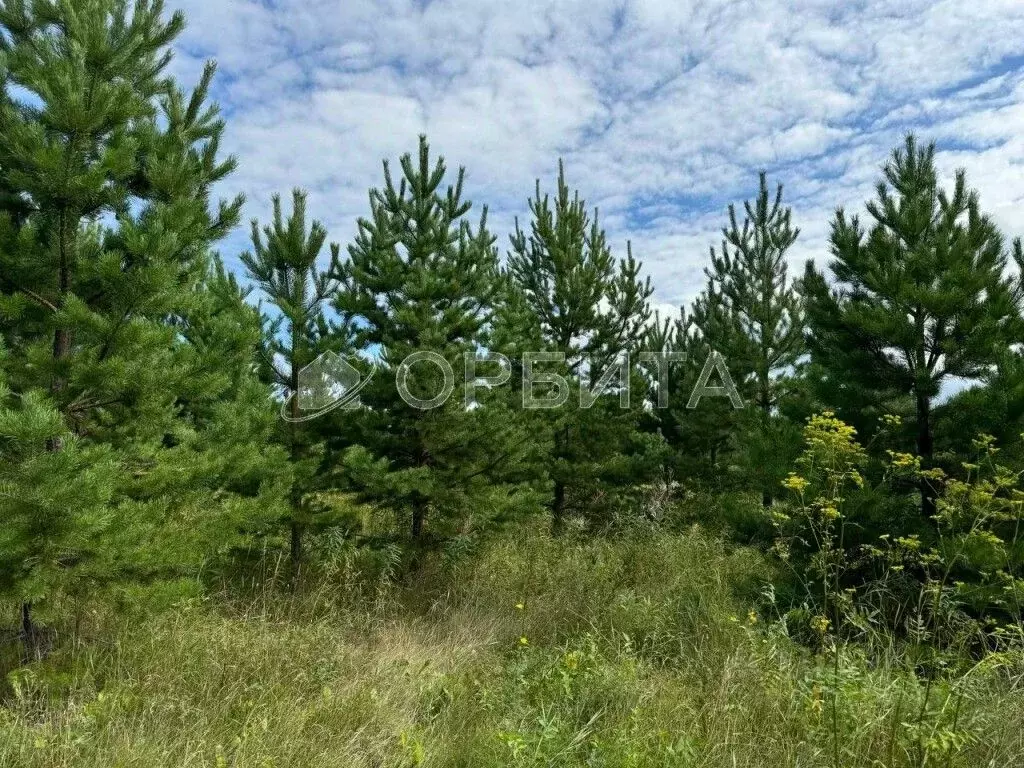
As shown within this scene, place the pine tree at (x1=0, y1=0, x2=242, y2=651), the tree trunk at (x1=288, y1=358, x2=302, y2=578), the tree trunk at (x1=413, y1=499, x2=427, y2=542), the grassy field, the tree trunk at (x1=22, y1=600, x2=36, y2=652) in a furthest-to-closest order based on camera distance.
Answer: the tree trunk at (x1=413, y1=499, x2=427, y2=542) < the tree trunk at (x1=288, y1=358, x2=302, y2=578) < the tree trunk at (x1=22, y1=600, x2=36, y2=652) < the pine tree at (x1=0, y1=0, x2=242, y2=651) < the grassy field

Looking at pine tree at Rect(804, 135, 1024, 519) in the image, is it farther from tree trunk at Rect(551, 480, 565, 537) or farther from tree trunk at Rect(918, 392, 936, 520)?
tree trunk at Rect(551, 480, 565, 537)

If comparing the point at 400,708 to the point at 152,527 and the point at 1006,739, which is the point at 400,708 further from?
the point at 1006,739

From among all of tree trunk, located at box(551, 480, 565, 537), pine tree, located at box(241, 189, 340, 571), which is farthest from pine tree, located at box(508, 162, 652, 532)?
pine tree, located at box(241, 189, 340, 571)

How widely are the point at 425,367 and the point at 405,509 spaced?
217 cm

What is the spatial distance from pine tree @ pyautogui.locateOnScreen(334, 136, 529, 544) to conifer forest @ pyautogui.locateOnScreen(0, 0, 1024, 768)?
0.14 ft

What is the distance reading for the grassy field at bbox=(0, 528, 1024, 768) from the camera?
3119mm

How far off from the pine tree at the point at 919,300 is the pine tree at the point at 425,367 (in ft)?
13.3

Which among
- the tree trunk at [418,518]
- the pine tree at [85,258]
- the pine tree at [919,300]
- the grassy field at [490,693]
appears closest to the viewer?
the grassy field at [490,693]

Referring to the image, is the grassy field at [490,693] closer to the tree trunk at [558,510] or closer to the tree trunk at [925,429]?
the tree trunk at [925,429]

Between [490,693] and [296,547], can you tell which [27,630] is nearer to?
[490,693]

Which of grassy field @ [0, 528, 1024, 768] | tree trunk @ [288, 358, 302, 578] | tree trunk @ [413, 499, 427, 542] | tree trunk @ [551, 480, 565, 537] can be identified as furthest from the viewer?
tree trunk @ [551, 480, 565, 537]

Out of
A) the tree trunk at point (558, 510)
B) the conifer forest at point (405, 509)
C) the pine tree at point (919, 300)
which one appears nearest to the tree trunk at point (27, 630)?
the conifer forest at point (405, 509)

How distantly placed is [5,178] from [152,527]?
→ 2375 mm

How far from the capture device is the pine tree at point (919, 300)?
5109mm
